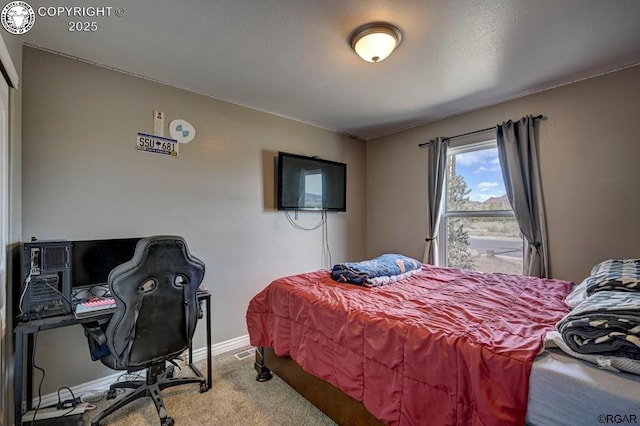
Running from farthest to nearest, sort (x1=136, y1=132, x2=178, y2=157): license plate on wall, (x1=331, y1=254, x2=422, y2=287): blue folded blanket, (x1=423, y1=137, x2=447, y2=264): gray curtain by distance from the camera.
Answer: (x1=423, y1=137, x2=447, y2=264): gray curtain, (x1=136, y1=132, x2=178, y2=157): license plate on wall, (x1=331, y1=254, x2=422, y2=287): blue folded blanket

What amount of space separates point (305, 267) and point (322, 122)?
183 cm

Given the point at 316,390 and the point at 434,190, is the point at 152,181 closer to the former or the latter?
the point at 316,390

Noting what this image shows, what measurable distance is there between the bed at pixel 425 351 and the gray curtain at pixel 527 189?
0.51 m

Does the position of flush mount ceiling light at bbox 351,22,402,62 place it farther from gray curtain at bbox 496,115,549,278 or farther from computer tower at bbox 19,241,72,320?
computer tower at bbox 19,241,72,320

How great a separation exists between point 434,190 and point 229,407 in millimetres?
2918

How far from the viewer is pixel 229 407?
6.24 ft

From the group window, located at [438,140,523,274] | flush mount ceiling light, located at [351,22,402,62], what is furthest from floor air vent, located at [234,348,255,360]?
flush mount ceiling light, located at [351,22,402,62]

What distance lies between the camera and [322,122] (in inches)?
141

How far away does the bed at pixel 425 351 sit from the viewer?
3.34 ft

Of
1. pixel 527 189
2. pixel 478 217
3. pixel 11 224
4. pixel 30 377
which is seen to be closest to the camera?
pixel 11 224

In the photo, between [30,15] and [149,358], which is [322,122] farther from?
[149,358]

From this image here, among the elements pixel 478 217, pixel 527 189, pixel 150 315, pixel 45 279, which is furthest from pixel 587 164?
pixel 45 279

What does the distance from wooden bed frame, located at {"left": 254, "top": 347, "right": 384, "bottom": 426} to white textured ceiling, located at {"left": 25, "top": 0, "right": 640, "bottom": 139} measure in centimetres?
220

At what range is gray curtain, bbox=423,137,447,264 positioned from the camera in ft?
11.0
